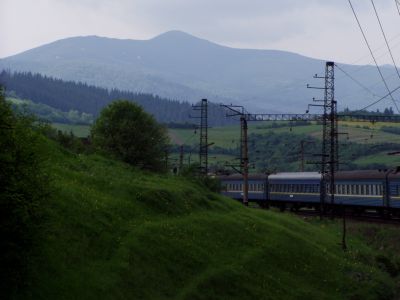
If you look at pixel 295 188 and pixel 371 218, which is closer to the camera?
pixel 371 218

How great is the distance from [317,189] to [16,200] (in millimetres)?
60105

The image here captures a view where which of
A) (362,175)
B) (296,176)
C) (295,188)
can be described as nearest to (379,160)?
(296,176)

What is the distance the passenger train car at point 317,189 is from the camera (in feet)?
212

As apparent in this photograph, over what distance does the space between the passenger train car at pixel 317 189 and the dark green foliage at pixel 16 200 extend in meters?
44.1

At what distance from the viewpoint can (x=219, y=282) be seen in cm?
3253

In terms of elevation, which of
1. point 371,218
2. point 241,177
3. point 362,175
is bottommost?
point 371,218

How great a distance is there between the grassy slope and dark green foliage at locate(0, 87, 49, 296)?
1.21 meters

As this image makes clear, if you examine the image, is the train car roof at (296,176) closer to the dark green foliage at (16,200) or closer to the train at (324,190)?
the train at (324,190)

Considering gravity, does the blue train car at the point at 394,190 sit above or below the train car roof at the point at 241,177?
above

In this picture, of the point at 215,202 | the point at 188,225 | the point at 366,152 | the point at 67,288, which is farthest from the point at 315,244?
the point at 366,152

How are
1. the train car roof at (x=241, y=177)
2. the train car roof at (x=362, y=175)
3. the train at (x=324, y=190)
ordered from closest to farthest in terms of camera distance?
the train at (x=324, y=190) → the train car roof at (x=362, y=175) → the train car roof at (x=241, y=177)

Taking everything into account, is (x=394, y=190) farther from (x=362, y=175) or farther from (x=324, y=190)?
(x=324, y=190)

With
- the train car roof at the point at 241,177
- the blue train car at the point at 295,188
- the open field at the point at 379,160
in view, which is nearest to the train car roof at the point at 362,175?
the blue train car at the point at 295,188

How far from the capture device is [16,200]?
74.2 feet
